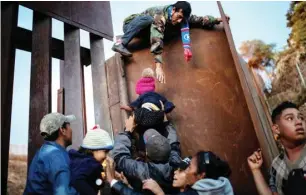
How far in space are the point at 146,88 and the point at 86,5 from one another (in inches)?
75.7

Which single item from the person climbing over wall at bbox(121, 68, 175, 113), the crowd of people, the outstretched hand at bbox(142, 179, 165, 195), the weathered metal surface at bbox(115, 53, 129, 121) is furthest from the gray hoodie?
the weathered metal surface at bbox(115, 53, 129, 121)

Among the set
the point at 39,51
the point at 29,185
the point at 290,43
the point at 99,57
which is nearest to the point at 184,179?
the point at 29,185

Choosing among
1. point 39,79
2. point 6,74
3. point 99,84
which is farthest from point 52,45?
point 6,74

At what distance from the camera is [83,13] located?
3.76 metres

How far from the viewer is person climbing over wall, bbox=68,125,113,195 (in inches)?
70.8

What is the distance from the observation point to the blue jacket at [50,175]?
170cm

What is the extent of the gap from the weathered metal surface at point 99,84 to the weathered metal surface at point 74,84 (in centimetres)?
26

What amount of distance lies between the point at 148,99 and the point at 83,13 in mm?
1998

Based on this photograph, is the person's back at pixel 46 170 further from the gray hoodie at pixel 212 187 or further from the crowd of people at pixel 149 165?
the gray hoodie at pixel 212 187

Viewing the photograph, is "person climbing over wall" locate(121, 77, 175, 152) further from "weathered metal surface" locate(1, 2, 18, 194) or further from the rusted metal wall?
"weathered metal surface" locate(1, 2, 18, 194)

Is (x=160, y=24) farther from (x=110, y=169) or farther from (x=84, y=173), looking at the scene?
(x=84, y=173)

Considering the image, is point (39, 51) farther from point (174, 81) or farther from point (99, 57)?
point (174, 81)

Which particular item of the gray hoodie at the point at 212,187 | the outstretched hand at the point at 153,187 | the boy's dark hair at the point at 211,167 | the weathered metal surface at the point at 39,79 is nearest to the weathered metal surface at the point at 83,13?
the weathered metal surface at the point at 39,79

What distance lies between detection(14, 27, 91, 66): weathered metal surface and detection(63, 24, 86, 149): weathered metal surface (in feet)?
0.87
